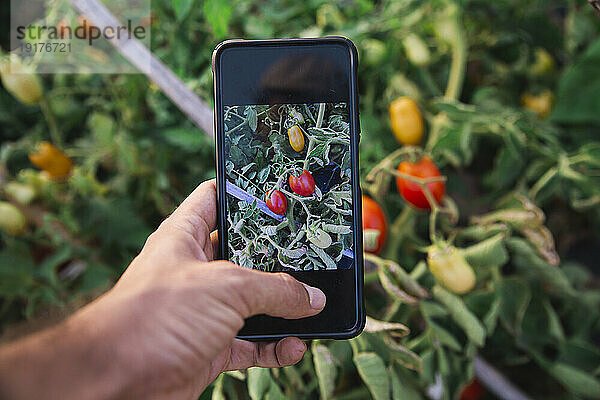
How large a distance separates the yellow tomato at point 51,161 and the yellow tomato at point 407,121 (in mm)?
411

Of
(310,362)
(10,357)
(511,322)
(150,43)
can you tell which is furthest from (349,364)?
(150,43)

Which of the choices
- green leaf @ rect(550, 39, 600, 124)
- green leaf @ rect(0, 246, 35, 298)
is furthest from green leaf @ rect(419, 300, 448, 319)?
green leaf @ rect(0, 246, 35, 298)

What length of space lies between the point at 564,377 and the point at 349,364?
8.6 inches

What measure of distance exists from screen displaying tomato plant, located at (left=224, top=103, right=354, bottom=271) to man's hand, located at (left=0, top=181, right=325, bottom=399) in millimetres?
38

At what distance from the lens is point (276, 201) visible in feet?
1.27

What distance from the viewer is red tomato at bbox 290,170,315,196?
39cm

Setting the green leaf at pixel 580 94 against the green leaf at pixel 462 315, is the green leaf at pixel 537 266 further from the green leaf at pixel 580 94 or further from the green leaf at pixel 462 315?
the green leaf at pixel 580 94

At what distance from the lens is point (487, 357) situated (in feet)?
2.12

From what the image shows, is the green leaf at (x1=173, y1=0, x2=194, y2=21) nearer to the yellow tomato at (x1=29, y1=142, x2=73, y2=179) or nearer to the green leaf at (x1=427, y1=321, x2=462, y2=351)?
the yellow tomato at (x1=29, y1=142, x2=73, y2=179)

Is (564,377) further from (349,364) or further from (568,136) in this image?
(568,136)

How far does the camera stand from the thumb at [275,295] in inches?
11.9

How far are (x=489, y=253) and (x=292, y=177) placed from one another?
0.22 metres

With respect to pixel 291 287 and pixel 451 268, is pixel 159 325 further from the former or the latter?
pixel 451 268

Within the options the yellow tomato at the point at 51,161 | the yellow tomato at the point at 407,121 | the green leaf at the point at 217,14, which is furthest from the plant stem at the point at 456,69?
the yellow tomato at the point at 51,161
